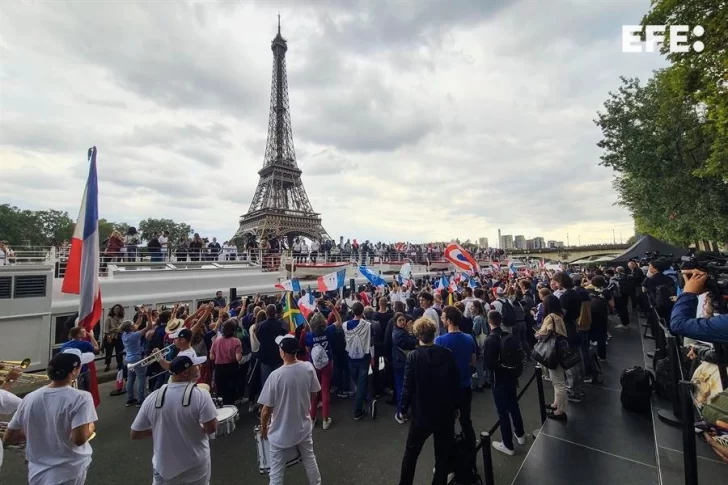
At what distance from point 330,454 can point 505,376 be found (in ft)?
9.07

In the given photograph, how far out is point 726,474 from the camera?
3.54 meters

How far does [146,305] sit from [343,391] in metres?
9.95

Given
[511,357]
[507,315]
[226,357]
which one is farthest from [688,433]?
[226,357]

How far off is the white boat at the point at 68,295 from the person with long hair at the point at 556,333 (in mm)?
12097

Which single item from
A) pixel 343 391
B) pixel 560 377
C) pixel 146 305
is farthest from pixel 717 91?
pixel 146 305

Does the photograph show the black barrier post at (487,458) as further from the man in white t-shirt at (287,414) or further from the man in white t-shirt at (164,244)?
the man in white t-shirt at (164,244)

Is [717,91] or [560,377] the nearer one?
[560,377]

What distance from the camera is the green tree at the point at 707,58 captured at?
10703 mm

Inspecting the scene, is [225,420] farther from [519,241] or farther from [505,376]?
[519,241]

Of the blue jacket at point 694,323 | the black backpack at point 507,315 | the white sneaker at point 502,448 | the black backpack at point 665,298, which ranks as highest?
the blue jacket at point 694,323

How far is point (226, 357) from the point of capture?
604 cm

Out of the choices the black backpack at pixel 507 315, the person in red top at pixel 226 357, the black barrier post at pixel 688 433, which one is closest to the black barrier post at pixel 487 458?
the black barrier post at pixel 688 433

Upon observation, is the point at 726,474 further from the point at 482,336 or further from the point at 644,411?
the point at 482,336

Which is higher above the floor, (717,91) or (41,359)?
(717,91)
